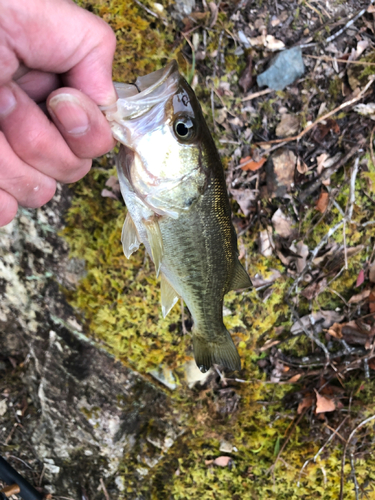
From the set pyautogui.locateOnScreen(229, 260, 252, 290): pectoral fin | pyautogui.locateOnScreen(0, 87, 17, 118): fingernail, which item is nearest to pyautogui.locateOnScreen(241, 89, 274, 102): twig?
pyautogui.locateOnScreen(229, 260, 252, 290): pectoral fin

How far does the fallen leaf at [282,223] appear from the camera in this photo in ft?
9.88

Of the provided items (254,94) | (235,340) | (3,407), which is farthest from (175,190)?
(3,407)

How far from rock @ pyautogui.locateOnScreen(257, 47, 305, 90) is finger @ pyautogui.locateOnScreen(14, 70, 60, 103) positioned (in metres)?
1.99

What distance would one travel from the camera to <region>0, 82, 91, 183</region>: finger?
140cm

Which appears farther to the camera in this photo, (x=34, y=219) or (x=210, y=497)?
(x=210, y=497)

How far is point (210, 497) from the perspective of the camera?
330cm

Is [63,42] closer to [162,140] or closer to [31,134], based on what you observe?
[31,134]

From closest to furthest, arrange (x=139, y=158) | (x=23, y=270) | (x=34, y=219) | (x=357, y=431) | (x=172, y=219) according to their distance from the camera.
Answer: (x=139, y=158) → (x=172, y=219) → (x=34, y=219) → (x=23, y=270) → (x=357, y=431)

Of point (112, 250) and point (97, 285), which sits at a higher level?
point (112, 250)

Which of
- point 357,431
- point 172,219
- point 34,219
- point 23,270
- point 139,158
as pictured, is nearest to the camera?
point 139,158

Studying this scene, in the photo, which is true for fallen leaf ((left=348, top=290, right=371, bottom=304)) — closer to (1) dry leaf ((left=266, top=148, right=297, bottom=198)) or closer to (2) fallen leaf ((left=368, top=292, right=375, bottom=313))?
(2) fallen leaf ((left=368, top=292, right=375, bottom=313))

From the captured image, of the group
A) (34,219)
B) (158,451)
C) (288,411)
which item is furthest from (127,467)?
(34,219)

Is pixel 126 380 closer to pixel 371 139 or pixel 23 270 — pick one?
pixel 23 270

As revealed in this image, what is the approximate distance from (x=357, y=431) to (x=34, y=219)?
355cm
